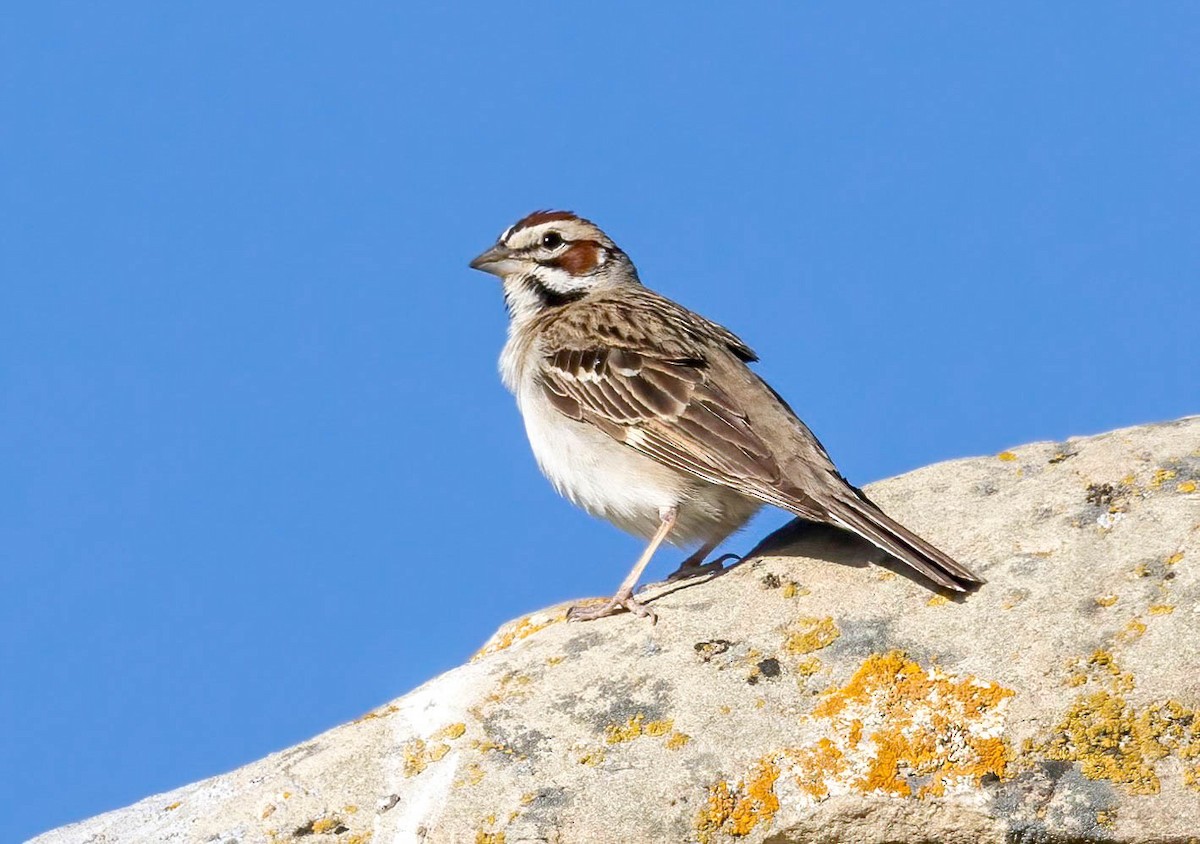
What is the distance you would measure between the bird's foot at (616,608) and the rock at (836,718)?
81 millimetres

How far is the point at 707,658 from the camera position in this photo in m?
6.19

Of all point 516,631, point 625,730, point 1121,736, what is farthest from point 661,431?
point 1121,736

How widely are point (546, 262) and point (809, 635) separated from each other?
460 cm

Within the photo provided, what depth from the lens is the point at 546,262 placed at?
33.4 ft

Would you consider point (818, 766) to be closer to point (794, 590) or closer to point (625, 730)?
point (625, 730)

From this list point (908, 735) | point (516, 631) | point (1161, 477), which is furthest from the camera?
point (516, 631)

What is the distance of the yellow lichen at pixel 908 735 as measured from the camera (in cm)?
541

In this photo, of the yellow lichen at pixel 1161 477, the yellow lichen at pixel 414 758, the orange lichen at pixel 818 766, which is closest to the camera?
the orange lichen at pixel 818 766

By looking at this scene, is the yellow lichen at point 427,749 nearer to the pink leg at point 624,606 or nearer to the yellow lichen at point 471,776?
the yellow lichen at point 471,776

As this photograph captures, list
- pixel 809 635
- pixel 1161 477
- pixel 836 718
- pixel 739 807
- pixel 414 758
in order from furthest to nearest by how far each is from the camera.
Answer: pixel 1161 477 → pixel 809 635 → pixel 414 758 → pixel 836 718 → pixel 739 807

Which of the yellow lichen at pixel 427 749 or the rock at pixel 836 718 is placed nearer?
the rock at pixel 836 718

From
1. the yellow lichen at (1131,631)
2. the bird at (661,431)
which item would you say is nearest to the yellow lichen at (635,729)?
the bird at (661,431)

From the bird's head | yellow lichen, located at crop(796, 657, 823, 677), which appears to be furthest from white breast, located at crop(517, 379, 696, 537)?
yellow lichen, located at crop(796, 657, 823, 677)

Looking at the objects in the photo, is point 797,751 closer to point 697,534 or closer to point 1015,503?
point 1015,503
